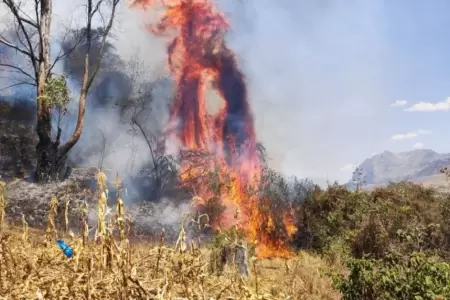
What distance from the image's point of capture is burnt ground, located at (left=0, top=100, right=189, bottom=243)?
17844mm

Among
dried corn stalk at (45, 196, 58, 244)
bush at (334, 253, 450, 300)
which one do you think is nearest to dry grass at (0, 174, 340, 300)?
dried corn stalk at (45, 196, 58, 244)

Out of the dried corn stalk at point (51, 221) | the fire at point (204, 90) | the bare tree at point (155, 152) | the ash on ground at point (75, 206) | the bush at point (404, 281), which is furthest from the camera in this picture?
the fire at point (204, 90)

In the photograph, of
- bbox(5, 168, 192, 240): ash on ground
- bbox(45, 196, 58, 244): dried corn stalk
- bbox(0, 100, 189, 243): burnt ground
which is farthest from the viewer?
bbox(0, 100, 189, 243): burnt ground

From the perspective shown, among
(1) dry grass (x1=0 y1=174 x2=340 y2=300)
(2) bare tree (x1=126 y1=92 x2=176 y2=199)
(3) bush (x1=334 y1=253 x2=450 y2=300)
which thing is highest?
(2) bare tree (x1=126 y1=92 x2=176 y2=199)

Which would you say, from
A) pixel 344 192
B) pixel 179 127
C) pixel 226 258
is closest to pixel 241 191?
pixel 344 192

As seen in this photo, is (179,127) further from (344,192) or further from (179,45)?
(344,192)

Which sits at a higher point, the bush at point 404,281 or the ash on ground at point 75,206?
the ash on ground at point 75,206

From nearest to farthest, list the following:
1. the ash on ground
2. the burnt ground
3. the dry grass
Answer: the dry grass < the ash on ground < the burnt ground

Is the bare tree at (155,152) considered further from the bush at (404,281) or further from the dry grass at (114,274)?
the dry grass at (114,274)

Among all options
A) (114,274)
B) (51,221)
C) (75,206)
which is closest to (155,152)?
(75,206)

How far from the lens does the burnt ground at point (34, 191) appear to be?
17.8m

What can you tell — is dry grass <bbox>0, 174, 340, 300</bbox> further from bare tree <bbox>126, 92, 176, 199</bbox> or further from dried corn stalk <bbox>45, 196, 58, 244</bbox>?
bare tree <bbox>126, 92, 176, 199</bbox>

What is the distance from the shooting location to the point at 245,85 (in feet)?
92.1

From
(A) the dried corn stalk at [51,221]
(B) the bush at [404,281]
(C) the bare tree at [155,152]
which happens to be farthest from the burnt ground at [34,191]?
(A) the dried corn stalk at [51,221]
